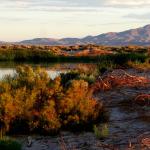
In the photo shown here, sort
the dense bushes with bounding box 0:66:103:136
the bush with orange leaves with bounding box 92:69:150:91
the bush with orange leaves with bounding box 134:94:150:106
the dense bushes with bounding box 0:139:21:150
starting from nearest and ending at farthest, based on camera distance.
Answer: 1. the dense bushes with bounding box 0:139:21:150
2. the dense bushes with bounding box 0:66:103:136
3. the bush with orange leaves with bounding box 134:94:150:106
4. the bush with orange leaves with bounding box 92:69:150:91

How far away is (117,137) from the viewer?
37.8 feet

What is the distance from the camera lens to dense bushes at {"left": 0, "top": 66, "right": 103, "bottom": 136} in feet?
41.2

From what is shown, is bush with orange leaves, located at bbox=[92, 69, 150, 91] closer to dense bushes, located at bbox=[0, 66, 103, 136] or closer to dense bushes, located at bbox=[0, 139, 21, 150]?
dense bushes, located at bbox=[0, 66, 103, 136]

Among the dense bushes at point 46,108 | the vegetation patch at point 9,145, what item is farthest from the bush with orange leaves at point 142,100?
the vegetation patch at point 9,145

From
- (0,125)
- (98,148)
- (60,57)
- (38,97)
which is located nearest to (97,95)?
(38,97)

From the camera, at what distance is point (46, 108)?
41.8 ft

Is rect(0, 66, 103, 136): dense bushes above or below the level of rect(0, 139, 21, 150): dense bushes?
above

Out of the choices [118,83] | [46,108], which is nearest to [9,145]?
[46,108]

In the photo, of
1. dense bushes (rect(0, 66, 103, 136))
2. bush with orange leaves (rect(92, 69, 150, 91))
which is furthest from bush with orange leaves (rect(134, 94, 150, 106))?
bush with orange leaves (rect(92, 69, 150, 91))

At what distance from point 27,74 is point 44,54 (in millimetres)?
43240

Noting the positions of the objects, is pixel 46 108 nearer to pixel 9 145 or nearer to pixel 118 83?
pixel 9 145

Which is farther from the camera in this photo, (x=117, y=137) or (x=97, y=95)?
(x=97, y=95)

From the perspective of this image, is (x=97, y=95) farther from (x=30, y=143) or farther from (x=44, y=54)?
(x=44, y=54)

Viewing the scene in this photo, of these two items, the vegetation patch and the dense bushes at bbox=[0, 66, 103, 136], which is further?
the dense bushes at bbox=[0, 66, 103, 136]
